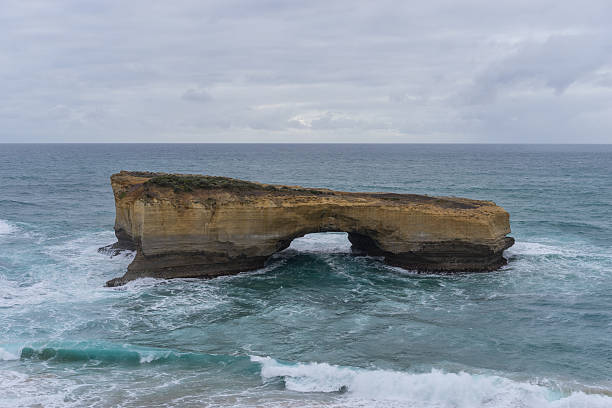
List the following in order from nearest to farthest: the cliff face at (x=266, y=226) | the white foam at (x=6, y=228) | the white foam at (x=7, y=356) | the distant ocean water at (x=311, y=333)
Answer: the distant ocean water at (x=311, y=333)
the white foam at (x=7, y=356)
the cliff face at (x=266, y=226)
the white foam at (x=6, y=228)

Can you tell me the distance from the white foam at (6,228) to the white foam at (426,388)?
29.1 meters

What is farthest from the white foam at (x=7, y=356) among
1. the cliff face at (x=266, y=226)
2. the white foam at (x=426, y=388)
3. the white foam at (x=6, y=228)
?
the white foam at (x=6, y=228)

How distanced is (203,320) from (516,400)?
12312mm

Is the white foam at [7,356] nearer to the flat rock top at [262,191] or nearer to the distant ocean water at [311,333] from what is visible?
the distant ocean water at [311,333]

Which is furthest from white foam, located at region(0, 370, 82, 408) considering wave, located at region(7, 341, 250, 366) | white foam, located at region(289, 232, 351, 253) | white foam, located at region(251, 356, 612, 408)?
white foam, located at region(289, 232, 351, 253)

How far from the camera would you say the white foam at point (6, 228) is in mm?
37062

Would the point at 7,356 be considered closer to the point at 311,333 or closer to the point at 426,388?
the point at 311,333

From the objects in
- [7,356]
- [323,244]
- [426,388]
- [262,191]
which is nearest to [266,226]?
[262,191]

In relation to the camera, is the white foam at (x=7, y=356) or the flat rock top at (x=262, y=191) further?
the flat rock top at (x=262, y=191)

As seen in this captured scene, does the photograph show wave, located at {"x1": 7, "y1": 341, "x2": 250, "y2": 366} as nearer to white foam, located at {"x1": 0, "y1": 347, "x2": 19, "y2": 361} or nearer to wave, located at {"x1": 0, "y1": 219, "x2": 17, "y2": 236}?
white foam, located at {"x1": 0, "y1": 347, "x2": 19, "y2": 361}

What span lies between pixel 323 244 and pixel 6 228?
24.7m

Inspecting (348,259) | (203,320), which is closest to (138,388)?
(203,320)

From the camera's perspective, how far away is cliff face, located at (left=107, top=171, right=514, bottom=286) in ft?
84.9

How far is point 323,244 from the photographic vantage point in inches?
1352
